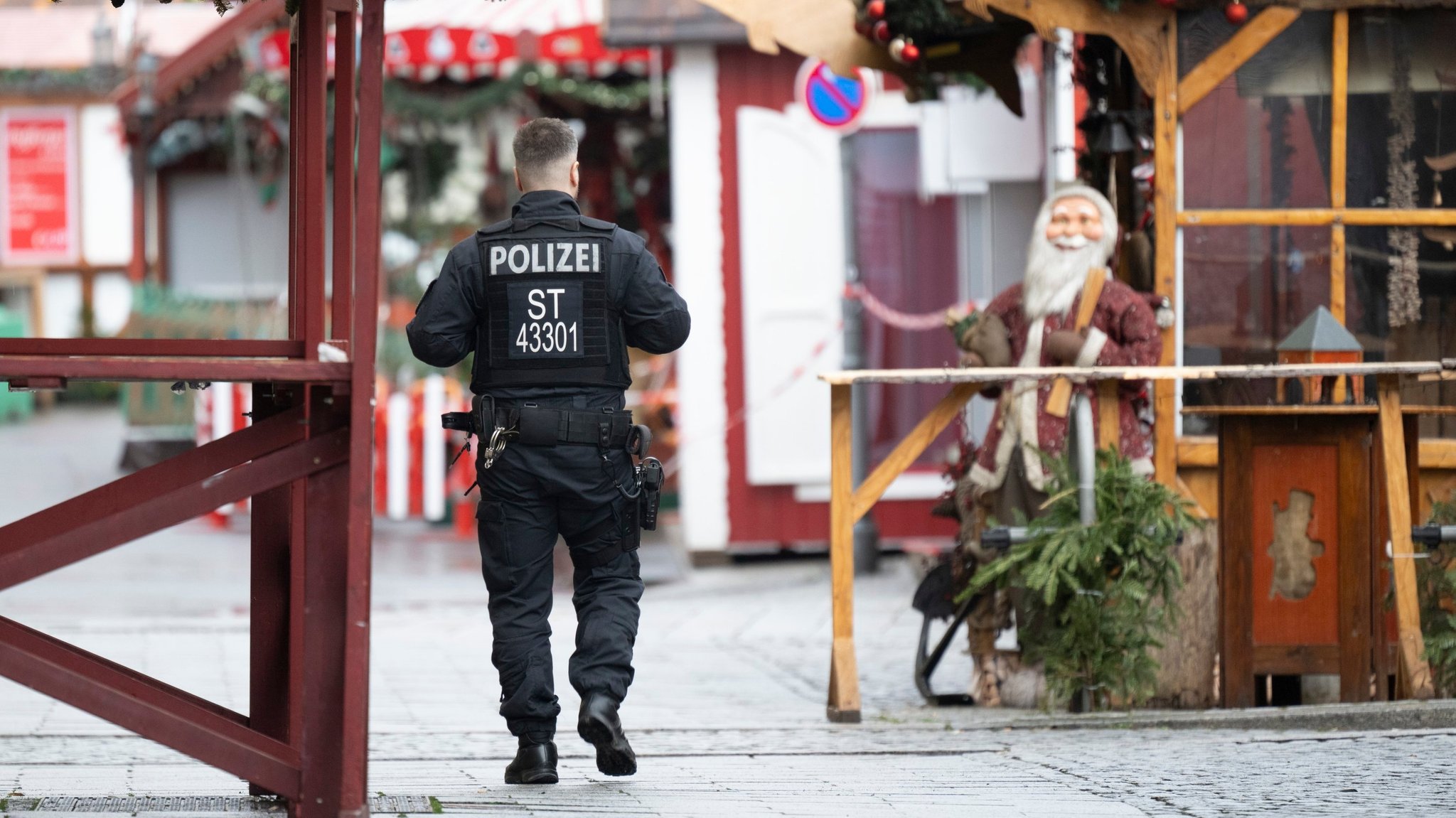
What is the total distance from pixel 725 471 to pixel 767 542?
51cm

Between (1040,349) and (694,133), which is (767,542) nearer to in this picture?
(694,133)

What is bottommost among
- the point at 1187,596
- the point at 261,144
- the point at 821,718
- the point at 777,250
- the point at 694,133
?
the point at 821,718

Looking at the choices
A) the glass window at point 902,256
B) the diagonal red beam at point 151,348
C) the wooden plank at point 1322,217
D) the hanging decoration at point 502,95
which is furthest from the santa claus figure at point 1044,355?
the hanging decoration at point 502,95

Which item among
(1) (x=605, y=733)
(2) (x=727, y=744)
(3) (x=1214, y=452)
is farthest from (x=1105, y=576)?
(1) (x=605, y=733)

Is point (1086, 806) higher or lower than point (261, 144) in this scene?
lower

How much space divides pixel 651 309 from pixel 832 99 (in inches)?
228

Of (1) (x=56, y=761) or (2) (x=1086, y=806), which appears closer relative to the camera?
(2) (x=1086, y=806)

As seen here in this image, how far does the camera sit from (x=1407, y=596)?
6305 millimetres

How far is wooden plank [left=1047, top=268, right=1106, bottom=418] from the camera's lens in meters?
6.61

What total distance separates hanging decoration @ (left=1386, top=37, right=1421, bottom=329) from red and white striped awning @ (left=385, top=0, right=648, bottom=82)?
28.4ft

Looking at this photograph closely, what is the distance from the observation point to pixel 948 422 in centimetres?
648

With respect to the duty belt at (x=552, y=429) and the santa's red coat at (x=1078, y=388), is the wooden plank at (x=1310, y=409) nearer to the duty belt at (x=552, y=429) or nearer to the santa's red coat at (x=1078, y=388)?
the santa's red coat at (x=1078, y=388)

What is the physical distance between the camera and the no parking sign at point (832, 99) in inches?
416

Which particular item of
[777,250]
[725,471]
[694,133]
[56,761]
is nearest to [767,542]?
[725,471]
